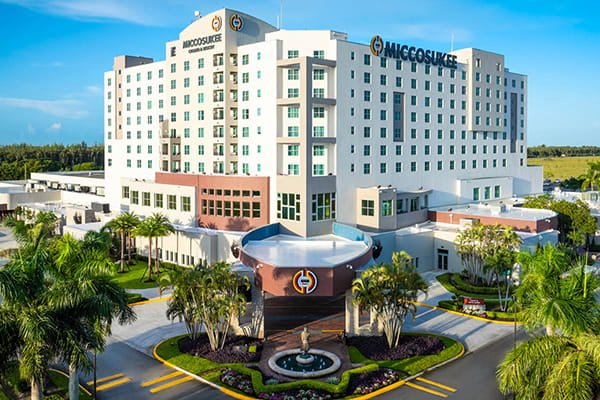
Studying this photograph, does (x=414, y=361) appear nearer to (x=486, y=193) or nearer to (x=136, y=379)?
(x=136, y=379)

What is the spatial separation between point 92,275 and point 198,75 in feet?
158

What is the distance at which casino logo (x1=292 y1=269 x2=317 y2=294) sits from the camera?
1622 inches

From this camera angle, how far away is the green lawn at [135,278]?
195 feet

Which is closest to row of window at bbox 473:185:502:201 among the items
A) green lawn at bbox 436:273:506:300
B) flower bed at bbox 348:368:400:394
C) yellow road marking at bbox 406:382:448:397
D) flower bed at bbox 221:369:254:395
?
green lawn at bbox 436:273:506:300

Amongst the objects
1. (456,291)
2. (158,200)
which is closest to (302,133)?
(456,291)

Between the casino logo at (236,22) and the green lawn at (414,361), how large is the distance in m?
43.4

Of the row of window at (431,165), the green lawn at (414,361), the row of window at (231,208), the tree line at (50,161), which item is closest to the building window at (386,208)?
the row of window at (431,165)

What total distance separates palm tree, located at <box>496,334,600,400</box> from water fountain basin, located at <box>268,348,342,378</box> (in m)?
15.1

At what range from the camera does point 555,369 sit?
1986cm

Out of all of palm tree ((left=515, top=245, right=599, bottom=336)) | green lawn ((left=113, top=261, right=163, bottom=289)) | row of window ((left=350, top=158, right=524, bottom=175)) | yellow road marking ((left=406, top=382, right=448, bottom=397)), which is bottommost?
yellow road marking ((left=406, top=382, right=448, bottom=397))

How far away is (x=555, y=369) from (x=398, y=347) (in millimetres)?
19733

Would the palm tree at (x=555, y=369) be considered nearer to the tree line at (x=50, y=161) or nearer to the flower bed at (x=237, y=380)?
the flower bed at (x=237, y=380)

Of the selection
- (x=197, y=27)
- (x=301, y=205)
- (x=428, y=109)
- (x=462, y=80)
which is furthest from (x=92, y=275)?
(x=462, y=80)

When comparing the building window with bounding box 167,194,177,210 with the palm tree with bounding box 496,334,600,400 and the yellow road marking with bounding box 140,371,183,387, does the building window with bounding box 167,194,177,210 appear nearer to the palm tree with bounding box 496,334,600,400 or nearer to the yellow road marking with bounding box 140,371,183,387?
the yellow road marking with bounding box 140,371,183,387
